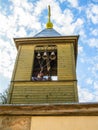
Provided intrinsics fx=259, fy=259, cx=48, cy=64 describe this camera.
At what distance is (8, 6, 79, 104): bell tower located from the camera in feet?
30.0

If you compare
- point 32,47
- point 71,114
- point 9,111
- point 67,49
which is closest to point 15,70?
point 32,47

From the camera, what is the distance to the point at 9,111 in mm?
7238

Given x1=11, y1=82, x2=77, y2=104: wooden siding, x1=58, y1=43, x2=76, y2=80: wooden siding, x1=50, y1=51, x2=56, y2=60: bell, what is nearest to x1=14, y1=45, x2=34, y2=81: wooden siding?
x1=11, y1=82, x2=77, y2=104: wooden siding

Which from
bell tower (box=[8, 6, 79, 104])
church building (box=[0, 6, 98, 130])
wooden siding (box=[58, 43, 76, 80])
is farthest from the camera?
wooden siding (box=[58, 43, 76, 80])

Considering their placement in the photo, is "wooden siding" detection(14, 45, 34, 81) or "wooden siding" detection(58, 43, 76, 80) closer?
"wooden siding" detection(58, 43, 76, 80)

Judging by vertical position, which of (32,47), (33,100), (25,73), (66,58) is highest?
(32,47)

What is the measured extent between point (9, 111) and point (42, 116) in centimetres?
94

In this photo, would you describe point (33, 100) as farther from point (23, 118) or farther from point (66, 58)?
point (66, 58)

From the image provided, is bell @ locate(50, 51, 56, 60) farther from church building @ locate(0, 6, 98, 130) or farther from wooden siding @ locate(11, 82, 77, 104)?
wooden siding @ locate(11, 82, 77, 104)

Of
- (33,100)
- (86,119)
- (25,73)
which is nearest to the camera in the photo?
(86,119)

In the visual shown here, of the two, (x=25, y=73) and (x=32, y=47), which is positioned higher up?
(x=32, y=47)

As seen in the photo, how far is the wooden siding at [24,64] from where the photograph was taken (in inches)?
401

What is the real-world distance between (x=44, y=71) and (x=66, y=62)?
134 cm

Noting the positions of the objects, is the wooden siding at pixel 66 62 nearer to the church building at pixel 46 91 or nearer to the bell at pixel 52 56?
the church building at pixel 46 91
